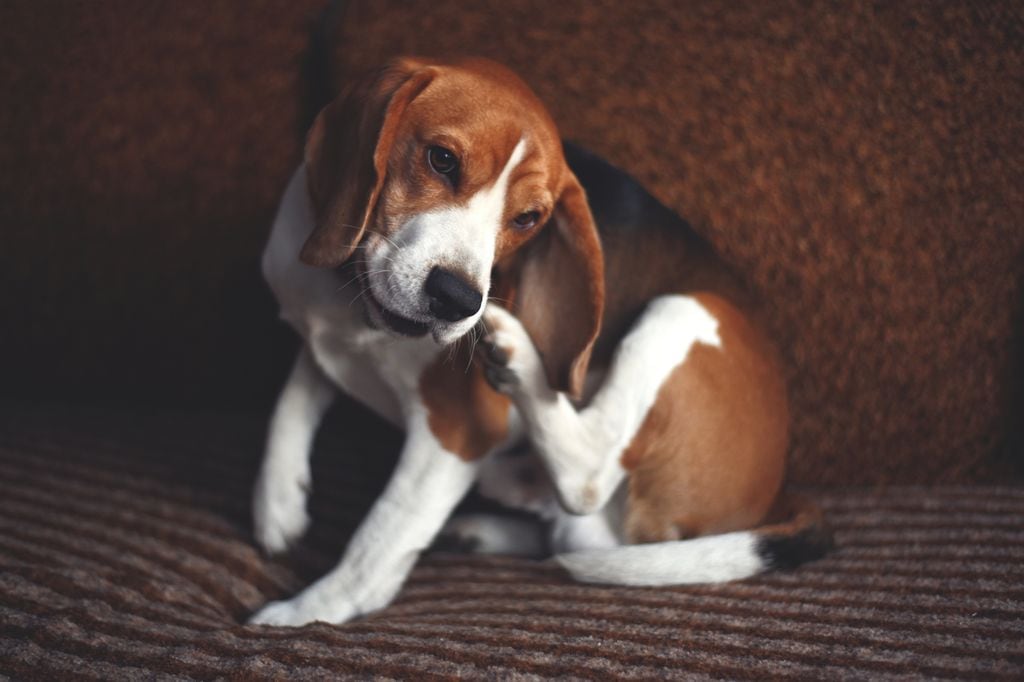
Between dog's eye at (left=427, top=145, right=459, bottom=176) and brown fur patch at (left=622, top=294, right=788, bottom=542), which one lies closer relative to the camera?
dog's eye at (left=427, top=145, right=459, bottom=176)

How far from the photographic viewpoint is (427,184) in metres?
1.56

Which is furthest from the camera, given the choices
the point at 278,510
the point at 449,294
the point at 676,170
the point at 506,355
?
the point at 676,170

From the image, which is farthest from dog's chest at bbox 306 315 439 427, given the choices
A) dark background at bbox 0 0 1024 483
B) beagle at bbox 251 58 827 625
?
dark background at bbox 0 0 1024 483

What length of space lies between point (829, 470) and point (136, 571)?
1788mm

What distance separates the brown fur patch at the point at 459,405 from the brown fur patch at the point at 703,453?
1.07 ft

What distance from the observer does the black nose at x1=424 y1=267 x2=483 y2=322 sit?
1.47 metres

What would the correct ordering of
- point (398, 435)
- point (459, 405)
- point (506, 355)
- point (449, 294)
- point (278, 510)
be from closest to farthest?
point (449, 294), point (506, 355), point (459, 405), point (278, 510), point (398, 435)

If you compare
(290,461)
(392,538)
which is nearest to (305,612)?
(392,538)

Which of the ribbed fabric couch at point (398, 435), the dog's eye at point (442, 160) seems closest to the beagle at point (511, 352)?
the dog's eye at point (442, 160)

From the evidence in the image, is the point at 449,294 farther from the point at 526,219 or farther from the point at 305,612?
the point at 305,612

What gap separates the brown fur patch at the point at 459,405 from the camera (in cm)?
183

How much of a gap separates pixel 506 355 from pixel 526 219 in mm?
279

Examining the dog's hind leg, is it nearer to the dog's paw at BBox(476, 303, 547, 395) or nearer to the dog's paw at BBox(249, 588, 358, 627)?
the dog's paw at BBox(476, 303, 547, 395)

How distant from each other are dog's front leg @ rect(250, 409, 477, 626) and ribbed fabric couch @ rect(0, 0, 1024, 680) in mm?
73
